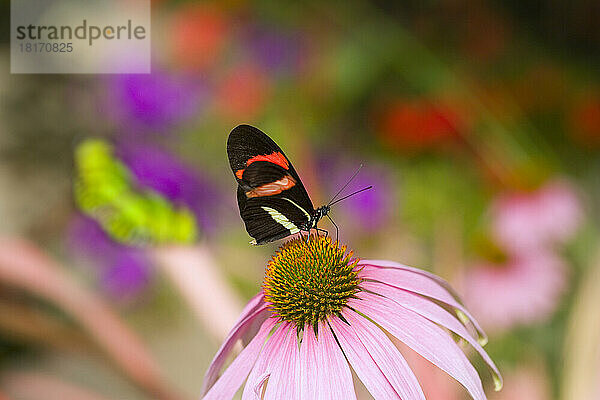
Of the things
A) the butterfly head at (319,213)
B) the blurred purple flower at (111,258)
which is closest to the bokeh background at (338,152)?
the blurred purple flower at (111,258)

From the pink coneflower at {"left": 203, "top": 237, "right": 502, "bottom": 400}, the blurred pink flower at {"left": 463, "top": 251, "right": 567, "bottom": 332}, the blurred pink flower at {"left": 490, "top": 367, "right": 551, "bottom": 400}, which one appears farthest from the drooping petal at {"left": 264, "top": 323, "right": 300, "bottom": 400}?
the blurred pink flower at {"left": 463, "top": 251, "right": 567, "bottom": 332}

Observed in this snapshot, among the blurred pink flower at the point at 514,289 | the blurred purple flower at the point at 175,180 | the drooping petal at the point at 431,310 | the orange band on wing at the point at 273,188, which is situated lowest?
the blurred pink flower at the point at 514,289

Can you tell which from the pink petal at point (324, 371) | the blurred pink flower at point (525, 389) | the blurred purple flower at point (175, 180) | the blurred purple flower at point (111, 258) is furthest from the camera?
the blurred purple flower at point (111, 258)

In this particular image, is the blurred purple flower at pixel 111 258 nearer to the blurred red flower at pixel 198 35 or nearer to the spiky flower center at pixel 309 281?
the blurred red flower at pixel 198 35

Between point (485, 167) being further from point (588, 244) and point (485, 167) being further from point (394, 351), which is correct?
point (394, 351)

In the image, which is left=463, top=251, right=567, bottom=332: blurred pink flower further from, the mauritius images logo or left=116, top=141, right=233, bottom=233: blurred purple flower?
the mauritius images logo

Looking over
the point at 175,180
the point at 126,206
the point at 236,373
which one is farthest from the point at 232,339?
the point at 175,180
